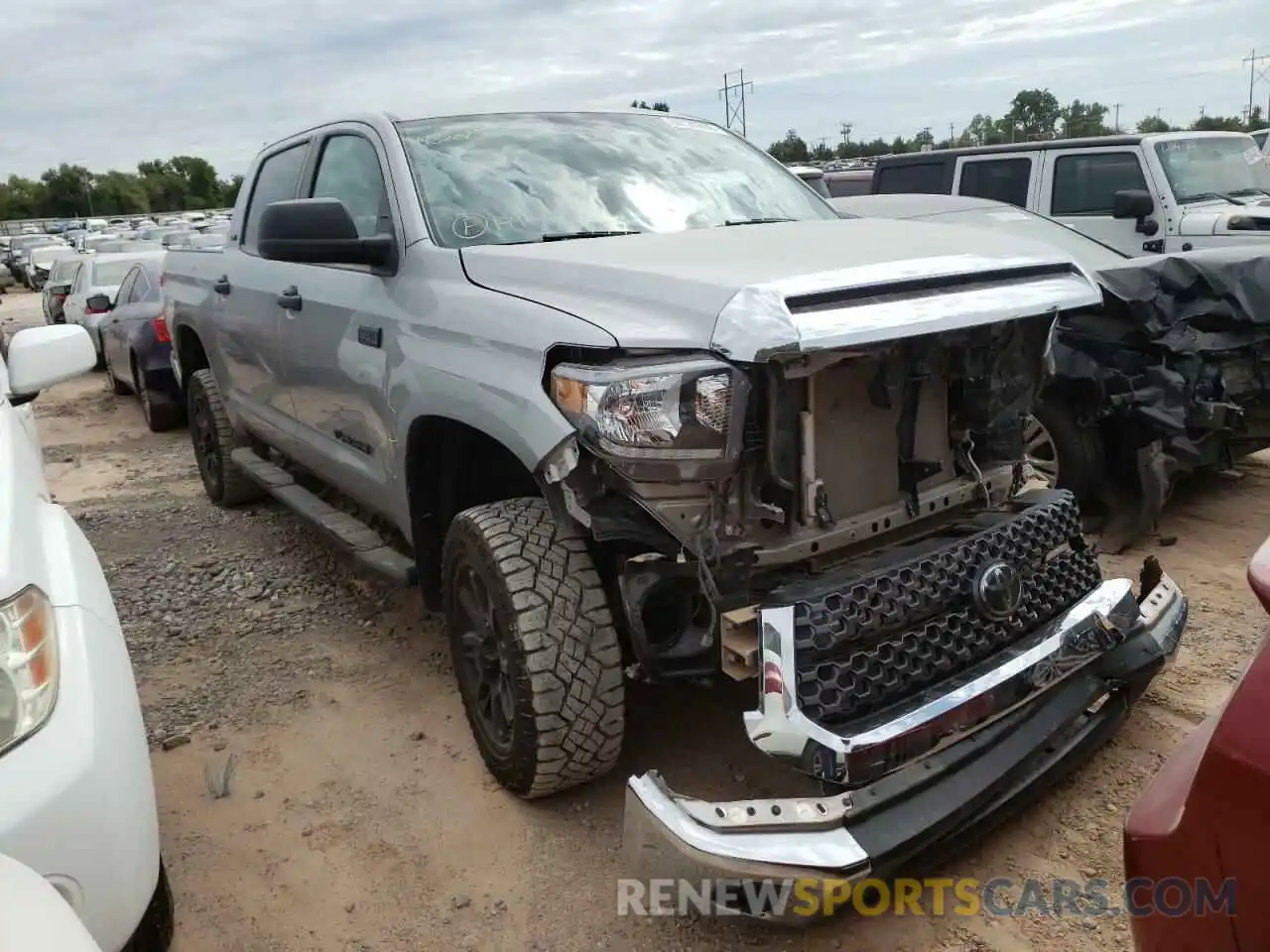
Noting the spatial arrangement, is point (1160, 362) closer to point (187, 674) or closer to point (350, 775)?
point (350, 775)

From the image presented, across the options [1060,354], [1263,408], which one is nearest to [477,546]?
[1060,354]

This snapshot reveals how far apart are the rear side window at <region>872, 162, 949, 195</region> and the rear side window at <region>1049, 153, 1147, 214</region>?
105 centimetres

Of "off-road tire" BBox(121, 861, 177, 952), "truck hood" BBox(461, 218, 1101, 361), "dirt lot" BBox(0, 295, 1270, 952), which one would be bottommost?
"dirt lot" BBox(0, 295, 1270, 952)

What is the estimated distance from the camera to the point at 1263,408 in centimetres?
481

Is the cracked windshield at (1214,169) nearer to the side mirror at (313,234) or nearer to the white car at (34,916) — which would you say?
the side mirror at (313,234)

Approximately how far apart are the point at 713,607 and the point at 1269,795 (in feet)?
4.33

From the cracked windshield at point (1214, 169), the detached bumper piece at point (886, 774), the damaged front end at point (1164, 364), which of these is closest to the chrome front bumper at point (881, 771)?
the detached bumper piece at point (886, 774)

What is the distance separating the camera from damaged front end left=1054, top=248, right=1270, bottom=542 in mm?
4371

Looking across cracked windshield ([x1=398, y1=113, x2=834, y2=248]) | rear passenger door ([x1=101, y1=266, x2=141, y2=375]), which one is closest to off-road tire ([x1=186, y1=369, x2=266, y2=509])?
cracked windshield ([x1=398, y1=113, x2=834, y2=248])

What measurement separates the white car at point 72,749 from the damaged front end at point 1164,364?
3.83m

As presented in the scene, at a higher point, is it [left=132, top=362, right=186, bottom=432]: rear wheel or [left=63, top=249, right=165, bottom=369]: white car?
[left=63, top=249, right=165, bottom=369]: white car

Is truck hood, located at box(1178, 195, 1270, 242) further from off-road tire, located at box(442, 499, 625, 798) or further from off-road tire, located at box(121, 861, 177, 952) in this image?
off-road tire, located at box(121, 861, 177, 952)

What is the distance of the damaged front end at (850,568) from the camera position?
2.24 metres

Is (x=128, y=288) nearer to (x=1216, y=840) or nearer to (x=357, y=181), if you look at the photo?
(x=357, y=181)
